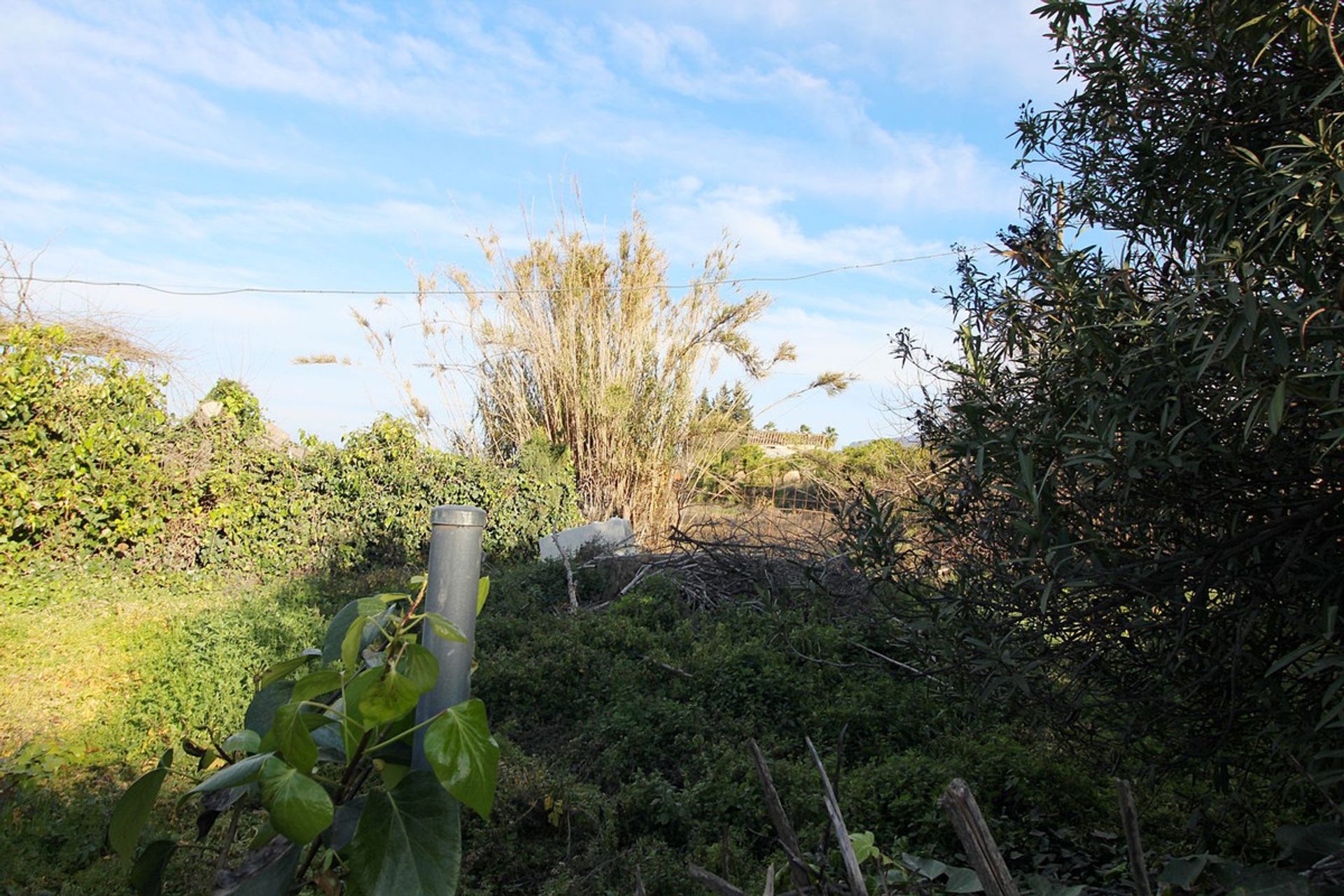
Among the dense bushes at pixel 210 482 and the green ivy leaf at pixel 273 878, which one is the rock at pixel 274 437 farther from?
the green ivy leaf at pixel 273 878

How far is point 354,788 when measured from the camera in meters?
1.49

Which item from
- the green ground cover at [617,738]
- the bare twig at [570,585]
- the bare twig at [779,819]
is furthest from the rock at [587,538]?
the bare twig at [779,819]

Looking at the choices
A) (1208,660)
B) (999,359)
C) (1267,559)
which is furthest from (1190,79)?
(1208,660)

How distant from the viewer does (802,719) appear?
167 inches

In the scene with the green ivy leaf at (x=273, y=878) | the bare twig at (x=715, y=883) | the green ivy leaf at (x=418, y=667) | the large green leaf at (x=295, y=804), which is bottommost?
the green ivy leaf at (x=273, y=878)

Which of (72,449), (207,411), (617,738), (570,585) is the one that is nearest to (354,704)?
(617,738)

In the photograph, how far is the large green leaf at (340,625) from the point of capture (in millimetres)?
1520

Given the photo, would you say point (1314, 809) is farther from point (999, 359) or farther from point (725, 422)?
point (725, 422)

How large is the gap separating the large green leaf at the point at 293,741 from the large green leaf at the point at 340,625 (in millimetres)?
235

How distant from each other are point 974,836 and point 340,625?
3.76 feet

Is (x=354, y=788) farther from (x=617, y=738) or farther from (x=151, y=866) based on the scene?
(x=617, y=738)

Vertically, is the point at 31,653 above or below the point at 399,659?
below

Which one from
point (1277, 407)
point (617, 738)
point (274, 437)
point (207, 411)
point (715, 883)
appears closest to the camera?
point (715, 883)

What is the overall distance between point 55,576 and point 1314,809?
9074 millimetres
